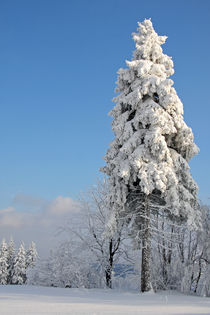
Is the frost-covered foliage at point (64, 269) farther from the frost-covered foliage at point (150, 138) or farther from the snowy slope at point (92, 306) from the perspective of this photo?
the frost-covered foliage at point (150, 138)

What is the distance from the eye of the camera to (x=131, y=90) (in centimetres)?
1580

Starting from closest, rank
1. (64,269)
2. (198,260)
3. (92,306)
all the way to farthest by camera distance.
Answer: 1. (92,306)
2. (198,260)
3. (64,269)

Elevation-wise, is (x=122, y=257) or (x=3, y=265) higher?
(x=122, y=257)

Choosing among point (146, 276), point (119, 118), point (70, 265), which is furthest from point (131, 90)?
point (70, 265)

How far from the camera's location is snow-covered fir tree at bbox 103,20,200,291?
13.6 m

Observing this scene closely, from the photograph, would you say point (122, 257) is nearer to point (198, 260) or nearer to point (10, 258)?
point (198, 260)

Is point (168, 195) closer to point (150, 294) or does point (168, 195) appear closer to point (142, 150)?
point (142, 150)

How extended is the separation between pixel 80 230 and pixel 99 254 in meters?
2.23

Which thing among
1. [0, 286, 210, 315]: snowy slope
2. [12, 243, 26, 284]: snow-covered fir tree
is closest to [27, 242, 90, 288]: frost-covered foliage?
[0, 286, 210, 315]: snowy slope

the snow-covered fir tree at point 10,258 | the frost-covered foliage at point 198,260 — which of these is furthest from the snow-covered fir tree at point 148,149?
the snow-covered fir tree at point 10,258

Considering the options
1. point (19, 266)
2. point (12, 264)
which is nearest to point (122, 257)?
point (19, 266)

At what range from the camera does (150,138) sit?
1371cm

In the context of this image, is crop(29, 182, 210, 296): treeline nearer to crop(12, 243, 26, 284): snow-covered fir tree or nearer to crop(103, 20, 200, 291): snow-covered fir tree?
crop(103, 20, 200, 291): snow-covered fir tree

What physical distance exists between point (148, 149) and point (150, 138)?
61 cm
